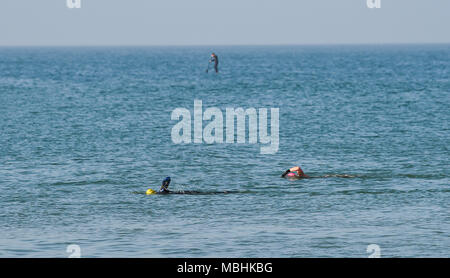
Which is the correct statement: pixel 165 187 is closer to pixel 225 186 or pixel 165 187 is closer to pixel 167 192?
pixel 167 192

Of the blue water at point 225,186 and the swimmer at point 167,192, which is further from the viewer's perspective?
the swimmer at point 167,192

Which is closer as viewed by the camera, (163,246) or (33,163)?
(163,246)

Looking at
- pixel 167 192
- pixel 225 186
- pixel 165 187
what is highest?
pixel 165 187

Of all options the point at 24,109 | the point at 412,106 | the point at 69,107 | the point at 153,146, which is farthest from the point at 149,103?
the point at 153,146

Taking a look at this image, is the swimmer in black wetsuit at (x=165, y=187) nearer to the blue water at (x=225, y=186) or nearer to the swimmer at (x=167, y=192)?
the swimmer at (x=167, y=192)

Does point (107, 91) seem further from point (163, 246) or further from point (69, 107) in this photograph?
point (163, 246)

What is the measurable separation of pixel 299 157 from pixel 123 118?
1080 inches

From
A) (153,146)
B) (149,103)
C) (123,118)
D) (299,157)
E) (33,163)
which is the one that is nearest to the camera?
(33,163)

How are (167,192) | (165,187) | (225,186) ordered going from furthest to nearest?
1. (225,186)
2. (167,192)
3. (165,187)

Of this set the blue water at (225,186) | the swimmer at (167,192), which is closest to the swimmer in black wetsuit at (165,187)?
the swimmer at (167,192)

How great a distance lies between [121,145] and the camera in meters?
50.2

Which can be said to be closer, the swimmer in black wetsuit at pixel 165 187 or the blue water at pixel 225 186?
the blue water at pixel 225 186

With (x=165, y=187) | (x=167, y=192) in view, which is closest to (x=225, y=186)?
(x=167, y=192)

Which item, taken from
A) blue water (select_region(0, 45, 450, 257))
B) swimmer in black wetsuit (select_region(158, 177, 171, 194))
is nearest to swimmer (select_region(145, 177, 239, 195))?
swimmer in black wetsuit (select_region(158, 177, 171, 194))
